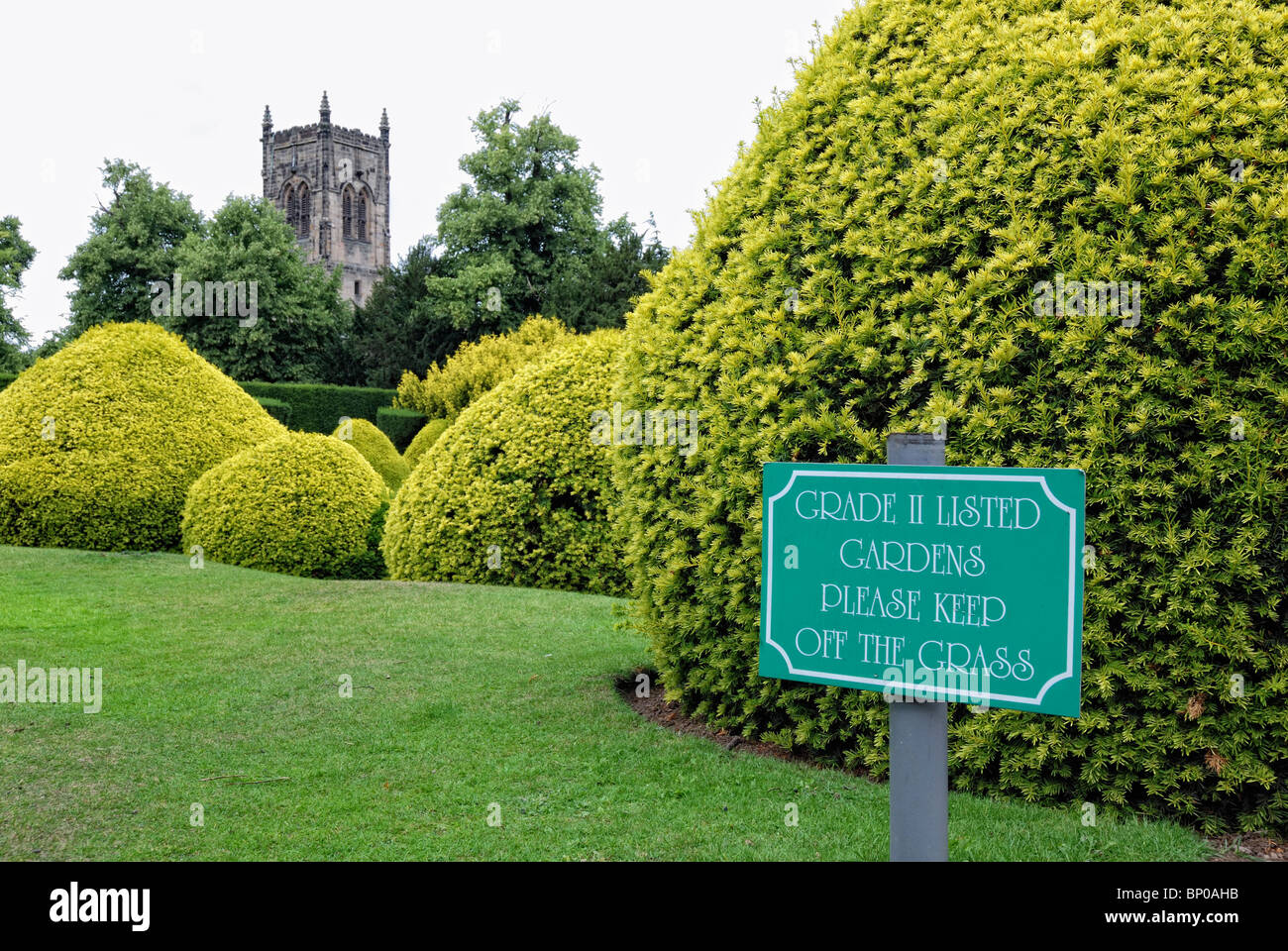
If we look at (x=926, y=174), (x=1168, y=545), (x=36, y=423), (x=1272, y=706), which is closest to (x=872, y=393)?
(x=926, y=174)

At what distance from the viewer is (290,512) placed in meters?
12.9

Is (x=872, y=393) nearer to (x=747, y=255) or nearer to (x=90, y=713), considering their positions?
(x=747, y=255)

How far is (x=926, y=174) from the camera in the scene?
465 cm

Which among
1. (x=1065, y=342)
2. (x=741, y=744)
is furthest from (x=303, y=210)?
(x=1065, y=342)

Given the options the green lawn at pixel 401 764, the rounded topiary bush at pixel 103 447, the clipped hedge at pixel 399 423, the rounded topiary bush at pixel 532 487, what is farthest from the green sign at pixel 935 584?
the clipped hedge at pixel 399 423

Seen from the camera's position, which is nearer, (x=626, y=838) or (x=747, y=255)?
(x=626, y=838)

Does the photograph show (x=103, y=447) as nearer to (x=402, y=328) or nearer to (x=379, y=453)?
(x=379, y=453)

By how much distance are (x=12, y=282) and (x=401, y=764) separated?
49.1m

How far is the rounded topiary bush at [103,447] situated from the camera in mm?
13797

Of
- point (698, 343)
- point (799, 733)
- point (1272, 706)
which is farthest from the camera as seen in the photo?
point (698, 343)

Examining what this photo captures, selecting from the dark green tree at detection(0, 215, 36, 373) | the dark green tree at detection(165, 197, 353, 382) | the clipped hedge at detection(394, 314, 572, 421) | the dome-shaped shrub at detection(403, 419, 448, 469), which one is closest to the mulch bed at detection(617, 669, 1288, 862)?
the dome-shaped shrub at detection(403, 419, 448, 469)

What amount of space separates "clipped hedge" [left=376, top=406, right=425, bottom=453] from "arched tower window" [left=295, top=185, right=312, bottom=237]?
45285 mm

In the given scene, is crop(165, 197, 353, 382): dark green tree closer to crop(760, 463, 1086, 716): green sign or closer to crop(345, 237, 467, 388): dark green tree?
crop(345, 237, 467, 388): dark green tree

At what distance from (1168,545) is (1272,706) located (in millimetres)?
767
